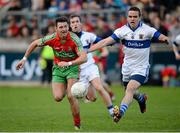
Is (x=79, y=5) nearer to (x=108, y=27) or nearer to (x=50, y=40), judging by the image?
(x=108, y=27)

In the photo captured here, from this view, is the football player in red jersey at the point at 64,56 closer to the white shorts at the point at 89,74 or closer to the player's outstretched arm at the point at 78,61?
the player's outstretched arm at the point at 78,61

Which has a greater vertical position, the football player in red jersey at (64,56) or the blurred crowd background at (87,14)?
the football player in red jersey at (64,56)

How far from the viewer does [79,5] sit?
1280 inches

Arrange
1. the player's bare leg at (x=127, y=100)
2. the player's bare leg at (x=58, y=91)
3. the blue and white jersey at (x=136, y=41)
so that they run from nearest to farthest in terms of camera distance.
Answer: the player's bare leg at (x=127, y=100) < the player's bare leg at (x=58, y=91) < the blue and white jersey at (x=136, y=41)

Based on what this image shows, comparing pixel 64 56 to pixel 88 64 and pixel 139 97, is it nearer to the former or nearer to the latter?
pixel 139 97

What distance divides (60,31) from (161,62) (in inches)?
644

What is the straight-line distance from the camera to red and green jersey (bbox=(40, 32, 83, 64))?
1564 centimetres

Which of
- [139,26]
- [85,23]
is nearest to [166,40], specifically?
[139,26]

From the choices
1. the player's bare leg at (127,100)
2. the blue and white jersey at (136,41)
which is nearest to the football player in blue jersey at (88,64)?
the blue and white jersey at (136,41)

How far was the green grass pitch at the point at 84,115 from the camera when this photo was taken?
1561cm

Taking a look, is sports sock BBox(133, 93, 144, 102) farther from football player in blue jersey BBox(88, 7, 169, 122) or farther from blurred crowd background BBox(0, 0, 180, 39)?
blurred crowd background BBox(0, 0, 180, 39)

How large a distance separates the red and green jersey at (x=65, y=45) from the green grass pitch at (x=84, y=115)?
1.53 m

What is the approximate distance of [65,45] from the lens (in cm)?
1566

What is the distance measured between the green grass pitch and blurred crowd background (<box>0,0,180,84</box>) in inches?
151
